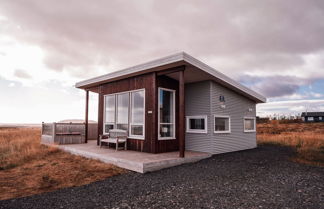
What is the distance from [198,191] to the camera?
13.5 feet

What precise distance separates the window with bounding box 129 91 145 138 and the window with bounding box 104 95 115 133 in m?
1.45

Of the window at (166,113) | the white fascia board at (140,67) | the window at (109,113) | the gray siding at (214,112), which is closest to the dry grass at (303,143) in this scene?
the gray siding at (214,112)

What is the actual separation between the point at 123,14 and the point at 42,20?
3.35 metres

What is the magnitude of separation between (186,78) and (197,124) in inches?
82.4

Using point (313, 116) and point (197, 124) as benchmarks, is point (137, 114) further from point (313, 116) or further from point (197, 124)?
point (313, 116)

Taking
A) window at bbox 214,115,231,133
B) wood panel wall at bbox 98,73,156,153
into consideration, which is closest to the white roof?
wood panel wall at bbox 98,73,156,153

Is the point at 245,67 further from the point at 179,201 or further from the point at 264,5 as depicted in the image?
the point at 179,201

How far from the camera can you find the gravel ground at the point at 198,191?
3513 millimetres

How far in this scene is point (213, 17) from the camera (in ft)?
28.7

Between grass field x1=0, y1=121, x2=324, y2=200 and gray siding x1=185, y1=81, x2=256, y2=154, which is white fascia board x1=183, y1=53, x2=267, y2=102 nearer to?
gray siding x1=185, y1=81, x2=256, y2=154

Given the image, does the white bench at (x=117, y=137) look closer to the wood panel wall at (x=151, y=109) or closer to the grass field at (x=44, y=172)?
the wood panel wall at (x=151, y=109)

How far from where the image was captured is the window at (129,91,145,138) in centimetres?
812

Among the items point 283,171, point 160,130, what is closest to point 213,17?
point 160,130

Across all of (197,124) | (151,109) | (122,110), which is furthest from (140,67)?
(197,124)
